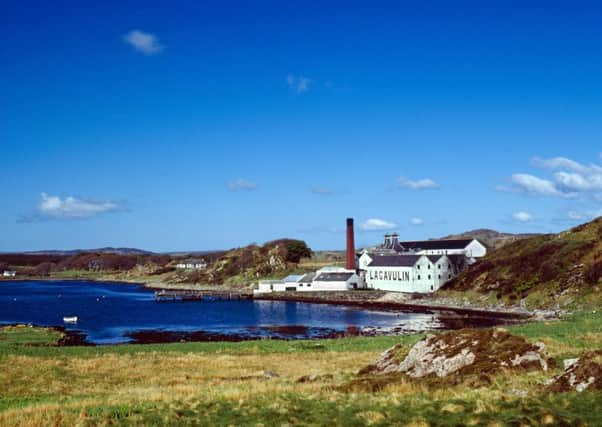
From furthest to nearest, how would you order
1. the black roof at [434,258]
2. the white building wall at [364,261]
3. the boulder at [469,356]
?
the white building wall at [364,261] → the black roof at [434,258] → the boulder at [469,356]

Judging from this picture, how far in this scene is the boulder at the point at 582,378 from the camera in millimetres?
17531

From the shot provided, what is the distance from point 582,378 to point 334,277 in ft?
393

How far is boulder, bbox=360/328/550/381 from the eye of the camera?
899 inches

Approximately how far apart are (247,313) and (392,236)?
60.4m

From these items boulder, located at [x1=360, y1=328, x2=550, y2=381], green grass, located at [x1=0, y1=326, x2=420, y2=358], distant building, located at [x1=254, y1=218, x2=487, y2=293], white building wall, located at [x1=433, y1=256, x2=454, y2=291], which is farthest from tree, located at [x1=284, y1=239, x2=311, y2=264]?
boulder, located at [x1=360, y1=328, x2=550, y2=381]

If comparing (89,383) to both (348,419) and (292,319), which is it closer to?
(348,419)

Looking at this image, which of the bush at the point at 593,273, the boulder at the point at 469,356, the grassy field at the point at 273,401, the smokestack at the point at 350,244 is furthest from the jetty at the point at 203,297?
the boulder at the point at 469,356

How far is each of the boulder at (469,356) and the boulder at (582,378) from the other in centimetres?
329

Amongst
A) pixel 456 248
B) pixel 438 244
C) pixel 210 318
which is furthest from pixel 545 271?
pixel 210 318

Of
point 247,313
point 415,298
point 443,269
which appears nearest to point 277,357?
point 247,313

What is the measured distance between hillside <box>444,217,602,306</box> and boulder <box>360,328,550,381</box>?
6377 cm

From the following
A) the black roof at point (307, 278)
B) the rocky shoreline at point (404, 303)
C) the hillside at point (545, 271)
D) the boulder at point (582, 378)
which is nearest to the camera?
the boulder at point (582, 378)

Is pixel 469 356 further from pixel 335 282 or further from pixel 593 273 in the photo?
pixel 335 282

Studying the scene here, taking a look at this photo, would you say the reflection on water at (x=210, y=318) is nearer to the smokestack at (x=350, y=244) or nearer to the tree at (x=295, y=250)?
the smokestack at (x=350, y=244)
